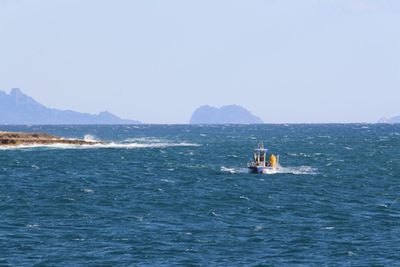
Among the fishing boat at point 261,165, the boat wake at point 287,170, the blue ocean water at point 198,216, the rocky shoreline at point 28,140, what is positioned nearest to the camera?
the blue ocean water at point 198,216

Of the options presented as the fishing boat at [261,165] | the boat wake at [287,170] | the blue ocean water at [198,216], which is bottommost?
the blue ocean water at [198,216]

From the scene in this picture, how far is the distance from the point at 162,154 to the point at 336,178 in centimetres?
5007

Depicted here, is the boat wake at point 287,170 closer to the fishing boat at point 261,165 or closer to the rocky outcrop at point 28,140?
the fishing boat at point 261,165

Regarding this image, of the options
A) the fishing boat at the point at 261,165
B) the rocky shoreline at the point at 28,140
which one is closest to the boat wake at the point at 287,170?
the fishing boat at the point at 261,165

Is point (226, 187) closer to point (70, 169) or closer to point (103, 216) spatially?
point (103, 216)

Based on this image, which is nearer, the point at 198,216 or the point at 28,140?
the point at 198,216

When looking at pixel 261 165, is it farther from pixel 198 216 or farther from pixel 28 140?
pixel 28 140

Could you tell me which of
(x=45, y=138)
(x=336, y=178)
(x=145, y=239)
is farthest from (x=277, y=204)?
(x=45, y=138)

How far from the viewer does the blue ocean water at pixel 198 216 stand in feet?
128

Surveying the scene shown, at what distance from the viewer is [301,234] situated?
4488 centimetres

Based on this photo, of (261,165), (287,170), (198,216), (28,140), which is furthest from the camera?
(28,140)

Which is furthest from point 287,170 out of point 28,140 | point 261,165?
point 28,140

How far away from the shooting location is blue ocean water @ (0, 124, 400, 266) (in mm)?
39125

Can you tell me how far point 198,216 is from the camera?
170ft
